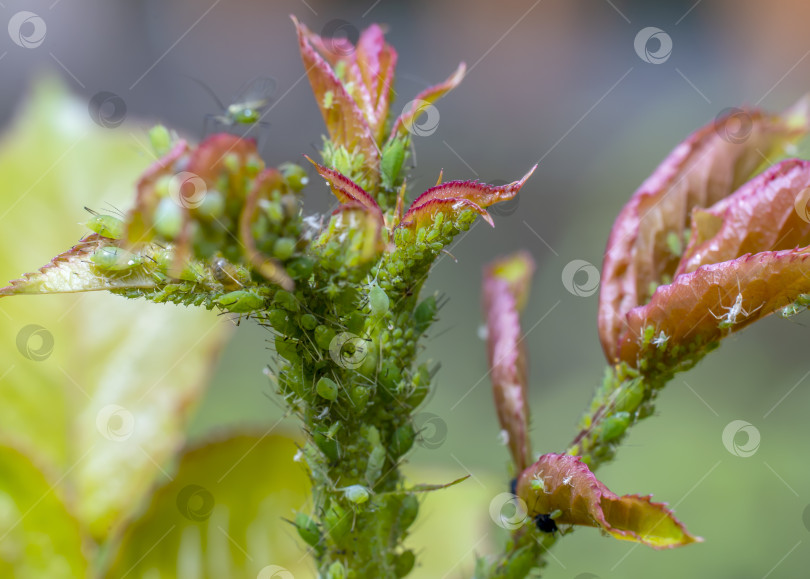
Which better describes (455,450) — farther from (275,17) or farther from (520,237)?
(275,17)

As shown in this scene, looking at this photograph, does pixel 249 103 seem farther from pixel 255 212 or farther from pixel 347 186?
pixel 255 212

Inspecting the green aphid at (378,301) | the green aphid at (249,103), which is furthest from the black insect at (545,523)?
the green aphid at (249,103)

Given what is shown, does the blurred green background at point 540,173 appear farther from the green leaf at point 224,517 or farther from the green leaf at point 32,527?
the green leaf at point 32,527

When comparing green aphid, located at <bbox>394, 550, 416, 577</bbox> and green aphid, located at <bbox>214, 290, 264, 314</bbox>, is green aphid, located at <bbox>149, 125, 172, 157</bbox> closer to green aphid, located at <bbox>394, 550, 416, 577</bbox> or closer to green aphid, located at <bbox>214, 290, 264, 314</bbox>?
green aphid, located at <bbox>214, 290, 264, 314</bbox>

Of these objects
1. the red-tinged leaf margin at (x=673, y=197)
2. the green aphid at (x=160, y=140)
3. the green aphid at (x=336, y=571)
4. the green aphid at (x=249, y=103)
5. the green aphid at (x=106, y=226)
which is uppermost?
the red-tinged leaf margin at (x=673, y=197)

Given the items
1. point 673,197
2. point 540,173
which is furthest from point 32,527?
point 540,173

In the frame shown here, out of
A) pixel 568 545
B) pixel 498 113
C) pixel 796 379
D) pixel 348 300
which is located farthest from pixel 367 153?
pixel 498 113

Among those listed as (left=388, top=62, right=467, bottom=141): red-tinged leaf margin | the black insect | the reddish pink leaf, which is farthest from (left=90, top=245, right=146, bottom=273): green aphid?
the black insect

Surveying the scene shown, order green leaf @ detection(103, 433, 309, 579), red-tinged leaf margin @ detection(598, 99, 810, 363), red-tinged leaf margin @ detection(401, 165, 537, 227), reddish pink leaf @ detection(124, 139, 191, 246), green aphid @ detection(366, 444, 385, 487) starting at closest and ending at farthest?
reddish pink leaf @ detection(124, 139, 191, 246)
red-tinged leaf margin @ detection(401, 165, 537, 227)
green aphid @ detection(366, 444, 385, 487)
red-tinged leaf margin @ detection(598, 99, 810, 363)
green leaf @ detection(103, 433, 309, 579)
